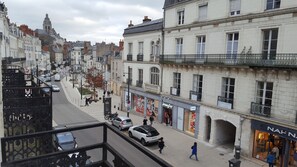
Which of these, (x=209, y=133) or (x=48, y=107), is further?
(x=209, y=133)

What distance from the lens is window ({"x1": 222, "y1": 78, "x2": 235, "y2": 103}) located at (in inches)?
643

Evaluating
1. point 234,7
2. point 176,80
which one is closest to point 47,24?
point 176,80

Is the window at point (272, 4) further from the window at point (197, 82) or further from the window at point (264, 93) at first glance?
the window at point (197, 82)

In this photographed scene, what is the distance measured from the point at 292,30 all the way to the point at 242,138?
748cm

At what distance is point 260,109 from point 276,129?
4.99 ft

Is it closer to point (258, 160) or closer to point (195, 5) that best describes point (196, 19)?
point (195, 5)

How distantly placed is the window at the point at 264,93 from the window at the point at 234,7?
5.24 metres

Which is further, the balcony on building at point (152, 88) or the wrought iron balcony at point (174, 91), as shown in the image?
the balcony on building at point (152, 88)

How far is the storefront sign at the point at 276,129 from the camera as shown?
12.6 meters

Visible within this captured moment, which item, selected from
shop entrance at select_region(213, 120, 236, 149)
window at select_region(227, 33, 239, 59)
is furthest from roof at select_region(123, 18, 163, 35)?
shop entrance at select_region(213, 120, 236, 149)

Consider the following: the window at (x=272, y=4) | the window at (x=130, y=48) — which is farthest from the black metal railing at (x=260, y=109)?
the window at (x=130, y=48)

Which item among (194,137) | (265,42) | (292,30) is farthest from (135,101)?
(292,30)

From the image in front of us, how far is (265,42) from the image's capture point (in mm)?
14320

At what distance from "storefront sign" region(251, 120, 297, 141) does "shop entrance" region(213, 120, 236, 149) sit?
11.1 ft
